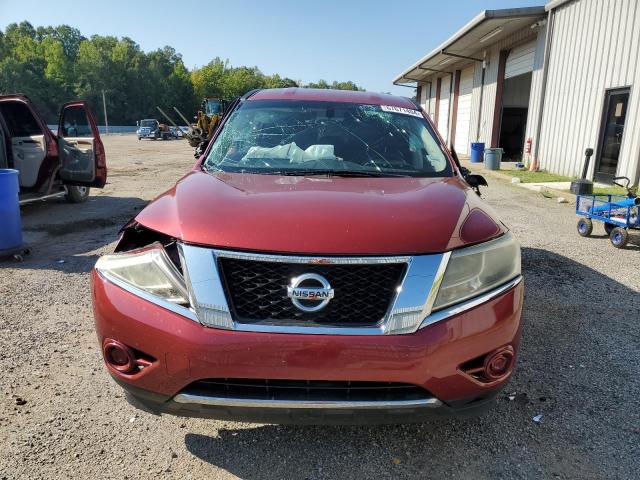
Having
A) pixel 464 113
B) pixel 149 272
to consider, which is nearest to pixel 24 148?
pixel 149 272

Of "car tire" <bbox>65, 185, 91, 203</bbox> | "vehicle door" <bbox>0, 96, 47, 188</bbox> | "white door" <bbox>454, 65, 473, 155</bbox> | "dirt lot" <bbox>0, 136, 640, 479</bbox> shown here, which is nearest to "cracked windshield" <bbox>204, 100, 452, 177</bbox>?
"dirt lot" <bbox>0, 136, 640, 479</bbox>

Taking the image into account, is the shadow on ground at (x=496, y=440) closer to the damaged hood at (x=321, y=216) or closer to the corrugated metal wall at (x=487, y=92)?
the damaged hood at (x=321, y=216)

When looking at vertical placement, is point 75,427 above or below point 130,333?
below

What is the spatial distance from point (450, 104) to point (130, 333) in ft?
89.4

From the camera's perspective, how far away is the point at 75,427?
2.52m

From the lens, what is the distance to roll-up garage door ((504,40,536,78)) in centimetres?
1633

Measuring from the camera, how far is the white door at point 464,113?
75.6 feet

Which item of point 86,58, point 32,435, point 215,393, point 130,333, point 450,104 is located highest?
point 86,58

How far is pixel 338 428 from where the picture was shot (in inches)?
98.2

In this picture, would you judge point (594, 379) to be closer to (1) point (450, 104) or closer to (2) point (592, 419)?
(2) point (592, 419)

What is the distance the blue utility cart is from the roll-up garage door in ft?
36.9

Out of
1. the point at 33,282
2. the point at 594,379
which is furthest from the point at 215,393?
the point at 33,282

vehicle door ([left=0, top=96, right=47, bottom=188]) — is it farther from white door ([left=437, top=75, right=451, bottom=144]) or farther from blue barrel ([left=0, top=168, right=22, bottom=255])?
white door ([left=437, top=75, right=451, bottom=144])

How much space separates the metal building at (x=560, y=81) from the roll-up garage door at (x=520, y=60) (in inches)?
1.4
